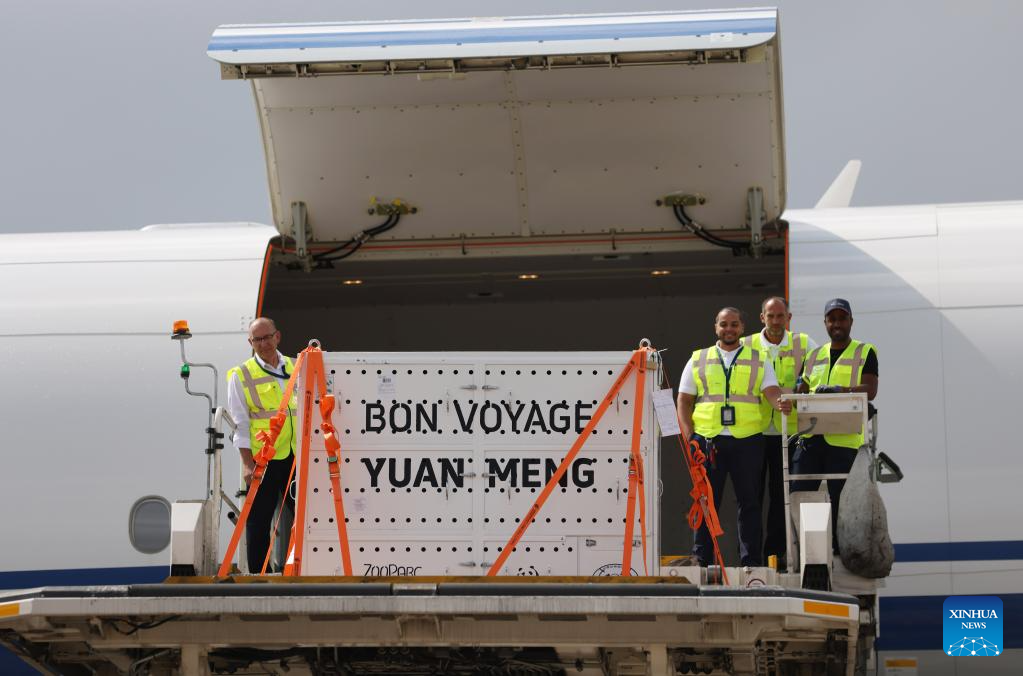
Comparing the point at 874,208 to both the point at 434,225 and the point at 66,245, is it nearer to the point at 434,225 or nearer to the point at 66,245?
the point at 434,225

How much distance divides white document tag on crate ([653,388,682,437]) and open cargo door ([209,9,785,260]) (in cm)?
219

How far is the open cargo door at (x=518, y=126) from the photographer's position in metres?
8.59

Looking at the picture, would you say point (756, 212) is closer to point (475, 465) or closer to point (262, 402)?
point (475, 465)

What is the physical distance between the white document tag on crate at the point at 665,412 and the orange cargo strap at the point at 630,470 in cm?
10

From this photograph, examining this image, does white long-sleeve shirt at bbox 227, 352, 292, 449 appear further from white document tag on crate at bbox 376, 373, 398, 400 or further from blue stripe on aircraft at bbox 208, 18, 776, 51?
blue stripe on aircraft at bbox 208, 18, 776, 51

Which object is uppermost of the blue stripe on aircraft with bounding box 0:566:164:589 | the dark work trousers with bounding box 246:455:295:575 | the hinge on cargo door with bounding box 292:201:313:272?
the hinge on cargo door with bounding box 292:201:313:272

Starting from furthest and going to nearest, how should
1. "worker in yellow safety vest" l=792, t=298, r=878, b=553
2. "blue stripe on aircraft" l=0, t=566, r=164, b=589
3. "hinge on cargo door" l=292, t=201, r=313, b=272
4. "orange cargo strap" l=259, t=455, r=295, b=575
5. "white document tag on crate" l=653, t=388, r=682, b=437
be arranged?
"hinge on cargo door" l=292, t=201, r=313, b=272 → "blue stripe on aircraft" l=0, t=566, r=164, b=589 → "worker in yellow safety vest" l=792, t=298, r=878, b=553 → "orange cargo strap" l=259, t=455, r=295, b=575 → "white document tag on crate" l=653, t=388, r=682, b=437

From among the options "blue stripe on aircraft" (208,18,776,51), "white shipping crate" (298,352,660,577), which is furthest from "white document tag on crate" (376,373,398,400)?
"blue stripe on aircraft" (208,18,776,51)

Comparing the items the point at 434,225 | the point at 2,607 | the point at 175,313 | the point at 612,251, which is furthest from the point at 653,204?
the point at 2,607

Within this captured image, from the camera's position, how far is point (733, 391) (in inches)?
335

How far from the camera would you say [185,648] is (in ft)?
22.4

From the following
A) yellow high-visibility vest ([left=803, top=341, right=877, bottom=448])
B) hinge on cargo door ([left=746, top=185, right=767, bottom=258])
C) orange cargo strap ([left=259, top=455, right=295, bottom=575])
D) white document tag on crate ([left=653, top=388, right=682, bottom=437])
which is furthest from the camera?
hinge on cargo door ([left=746, top=185, right=767, bottom=258])

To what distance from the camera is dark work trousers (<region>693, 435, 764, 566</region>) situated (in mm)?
8438

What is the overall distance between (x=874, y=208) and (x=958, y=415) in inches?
76.6
